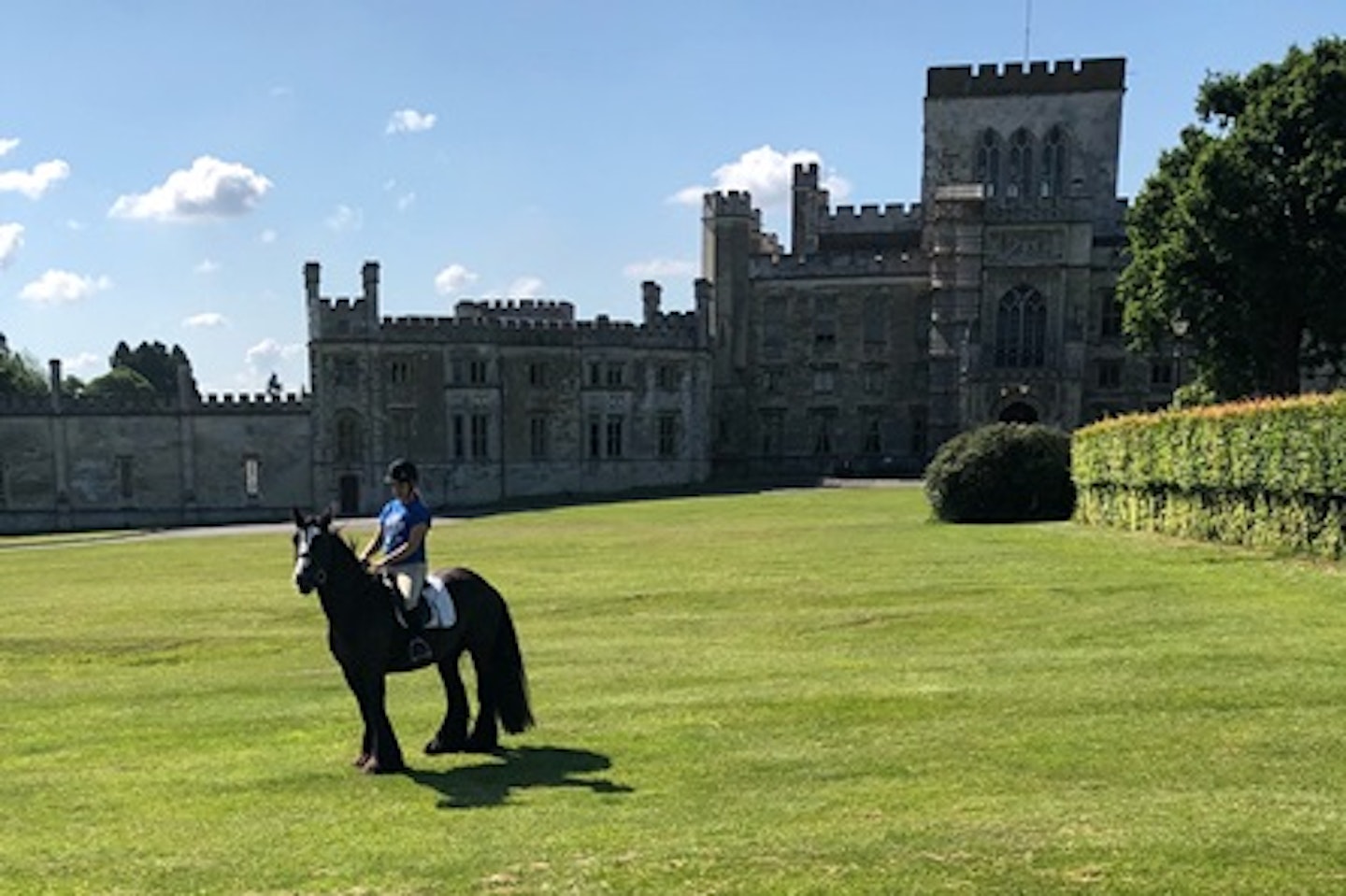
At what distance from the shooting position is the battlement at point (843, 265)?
2594 inches

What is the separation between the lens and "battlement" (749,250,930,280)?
6588cm

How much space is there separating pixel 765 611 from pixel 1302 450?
9474mm

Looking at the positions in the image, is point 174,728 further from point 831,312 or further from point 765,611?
point 831,312

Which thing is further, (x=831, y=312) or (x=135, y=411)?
(x=831, y=312)

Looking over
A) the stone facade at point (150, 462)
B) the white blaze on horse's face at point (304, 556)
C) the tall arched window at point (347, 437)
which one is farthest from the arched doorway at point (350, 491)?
the white blaze on horse's face at point (304, 556)

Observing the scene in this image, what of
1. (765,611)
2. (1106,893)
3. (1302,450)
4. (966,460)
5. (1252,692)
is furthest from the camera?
(966,460)

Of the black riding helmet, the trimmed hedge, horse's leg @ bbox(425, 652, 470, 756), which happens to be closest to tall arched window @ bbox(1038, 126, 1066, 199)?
the trimmed hedge

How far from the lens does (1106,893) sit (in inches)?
226

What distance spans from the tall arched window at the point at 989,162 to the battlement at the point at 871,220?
492 cm

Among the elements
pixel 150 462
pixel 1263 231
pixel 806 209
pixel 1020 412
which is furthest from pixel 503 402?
pixel 1263 231

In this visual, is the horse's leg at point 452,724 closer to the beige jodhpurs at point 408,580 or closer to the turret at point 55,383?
the beige jodhpurs at point 408,580

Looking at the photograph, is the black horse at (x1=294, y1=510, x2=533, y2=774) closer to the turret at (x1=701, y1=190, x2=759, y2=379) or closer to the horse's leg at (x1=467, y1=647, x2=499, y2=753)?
the horse's leg at (x1=467, y1=647, x2=499, y2=753)

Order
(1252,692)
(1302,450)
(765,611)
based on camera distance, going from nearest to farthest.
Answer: (1252,692) → (765,611) → (1302,450)

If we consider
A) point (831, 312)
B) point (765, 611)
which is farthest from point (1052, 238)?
point (765, 611)
